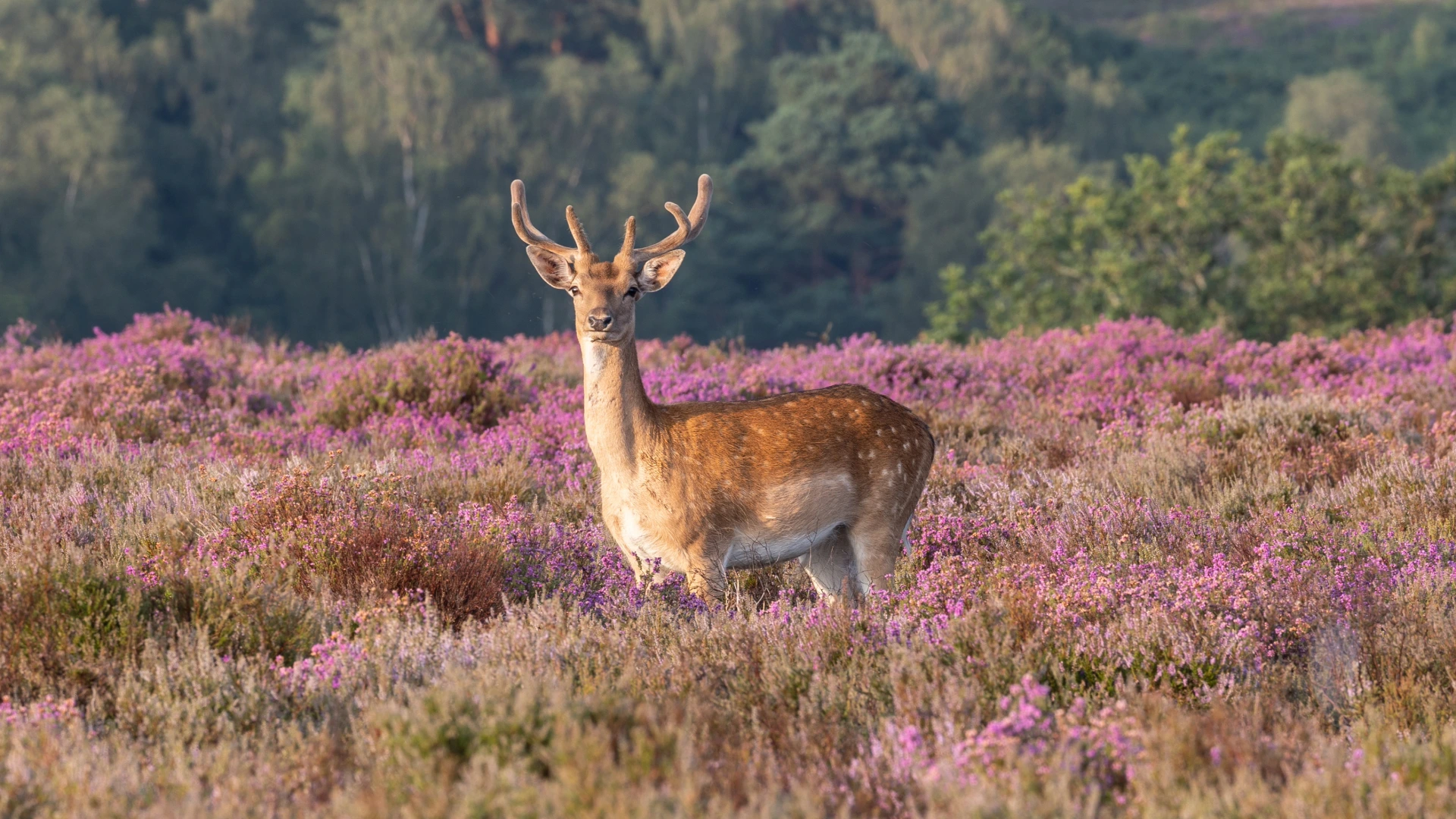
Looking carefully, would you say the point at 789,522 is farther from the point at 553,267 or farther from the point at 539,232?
the point at 539,232

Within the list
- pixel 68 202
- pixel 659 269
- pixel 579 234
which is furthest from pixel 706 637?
pixel 68 202

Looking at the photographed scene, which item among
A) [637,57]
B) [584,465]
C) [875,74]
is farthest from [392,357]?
[637,57]

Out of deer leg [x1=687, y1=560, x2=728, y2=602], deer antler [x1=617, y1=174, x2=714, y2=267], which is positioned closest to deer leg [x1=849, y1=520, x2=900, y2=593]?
deer leg [x1=687, y1=560, x2=728, y2=602]

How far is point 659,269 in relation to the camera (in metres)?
6.78

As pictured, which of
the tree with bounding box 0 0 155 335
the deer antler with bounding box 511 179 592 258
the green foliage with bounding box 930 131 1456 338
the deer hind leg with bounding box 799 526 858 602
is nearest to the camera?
the deer antler with bounding box 511 179 592 258

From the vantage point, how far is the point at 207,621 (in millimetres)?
5469

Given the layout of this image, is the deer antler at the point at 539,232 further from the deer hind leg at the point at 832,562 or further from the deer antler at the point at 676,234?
the deer hind leg at the point at 832,562

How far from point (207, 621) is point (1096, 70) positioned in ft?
298

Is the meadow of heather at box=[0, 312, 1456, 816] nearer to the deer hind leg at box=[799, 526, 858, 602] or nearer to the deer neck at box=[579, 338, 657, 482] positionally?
the deer hind leg at box=[799, 526, 858, 602]

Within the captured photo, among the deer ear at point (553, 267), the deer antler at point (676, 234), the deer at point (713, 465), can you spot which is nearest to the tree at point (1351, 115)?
the deer antler at point (676, 234)

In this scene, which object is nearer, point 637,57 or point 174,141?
point 174,141

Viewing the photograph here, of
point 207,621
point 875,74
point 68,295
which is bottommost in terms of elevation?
point 207,621

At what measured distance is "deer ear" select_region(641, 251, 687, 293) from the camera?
6.69 m

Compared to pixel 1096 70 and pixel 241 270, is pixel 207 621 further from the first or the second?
pixel 1096 70
